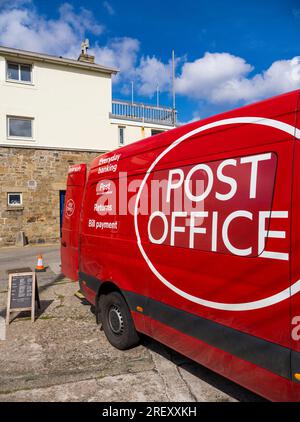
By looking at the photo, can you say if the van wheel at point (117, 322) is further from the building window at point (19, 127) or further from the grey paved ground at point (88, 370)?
the building window at point (19, 127)

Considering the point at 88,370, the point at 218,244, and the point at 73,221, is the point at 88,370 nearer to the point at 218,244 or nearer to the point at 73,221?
the point at 218,244

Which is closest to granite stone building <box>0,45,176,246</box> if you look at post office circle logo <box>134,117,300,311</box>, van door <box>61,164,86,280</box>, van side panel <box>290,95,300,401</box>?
van door <box>61,164,86,280</box>

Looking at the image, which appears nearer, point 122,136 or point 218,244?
point 218,244

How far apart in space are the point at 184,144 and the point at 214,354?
191cm

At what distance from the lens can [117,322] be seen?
14.1ft

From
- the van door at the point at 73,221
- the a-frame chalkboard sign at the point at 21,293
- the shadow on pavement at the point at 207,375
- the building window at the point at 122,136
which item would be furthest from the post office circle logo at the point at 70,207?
the building window at the point at 122,136

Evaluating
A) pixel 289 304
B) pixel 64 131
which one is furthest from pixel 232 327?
pixel 64 131

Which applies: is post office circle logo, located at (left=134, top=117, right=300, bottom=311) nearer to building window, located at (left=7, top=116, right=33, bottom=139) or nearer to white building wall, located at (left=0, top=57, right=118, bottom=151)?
white building wall, located at (left=0, top=57, right=118, bottom=151)

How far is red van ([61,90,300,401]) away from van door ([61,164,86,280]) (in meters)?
1.75

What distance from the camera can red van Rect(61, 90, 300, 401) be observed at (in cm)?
228

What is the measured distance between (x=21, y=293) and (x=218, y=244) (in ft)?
13.2

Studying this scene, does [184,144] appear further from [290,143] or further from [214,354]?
[214,354]

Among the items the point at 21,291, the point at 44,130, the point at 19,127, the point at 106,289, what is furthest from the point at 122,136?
the point at 106,289
